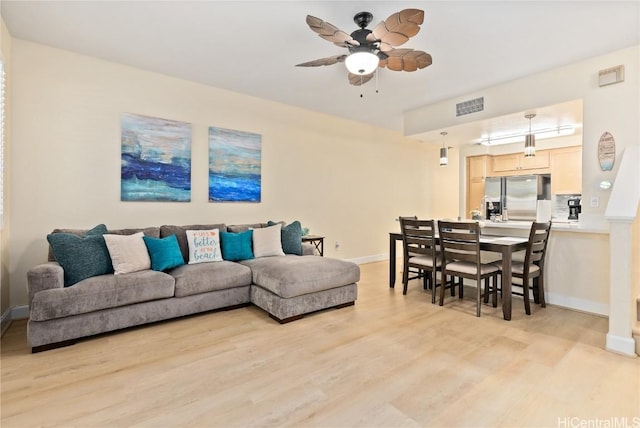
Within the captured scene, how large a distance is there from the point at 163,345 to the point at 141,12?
272 centimetres

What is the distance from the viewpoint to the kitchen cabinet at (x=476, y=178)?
21.7ft

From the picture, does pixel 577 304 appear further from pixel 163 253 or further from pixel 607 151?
pixel 163 253

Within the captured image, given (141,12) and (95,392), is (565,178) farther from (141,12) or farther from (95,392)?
(95,392)

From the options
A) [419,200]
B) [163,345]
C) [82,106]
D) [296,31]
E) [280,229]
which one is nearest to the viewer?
[163,345]

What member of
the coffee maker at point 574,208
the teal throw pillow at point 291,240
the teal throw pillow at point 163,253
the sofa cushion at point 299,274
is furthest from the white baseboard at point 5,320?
the coffee maker at point 574,208

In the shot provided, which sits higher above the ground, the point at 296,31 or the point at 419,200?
the point at 296,31

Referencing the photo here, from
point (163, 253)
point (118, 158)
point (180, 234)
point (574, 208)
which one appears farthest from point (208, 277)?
point (574, 208)

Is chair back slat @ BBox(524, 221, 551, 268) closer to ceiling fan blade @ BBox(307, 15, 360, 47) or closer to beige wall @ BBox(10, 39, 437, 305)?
ceiling fan blade @ BBox(307, 15, 360, 47)

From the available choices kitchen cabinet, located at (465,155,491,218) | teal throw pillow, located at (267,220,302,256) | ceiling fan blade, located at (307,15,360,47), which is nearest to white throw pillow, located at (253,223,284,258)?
teal throw pillow, located at (267,220,302,256)

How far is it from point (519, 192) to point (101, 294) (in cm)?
687

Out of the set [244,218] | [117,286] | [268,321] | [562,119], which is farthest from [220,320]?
[562,119]

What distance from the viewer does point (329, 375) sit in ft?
6.68

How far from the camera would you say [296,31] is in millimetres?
2807

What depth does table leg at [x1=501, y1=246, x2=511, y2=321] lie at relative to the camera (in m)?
3.01
